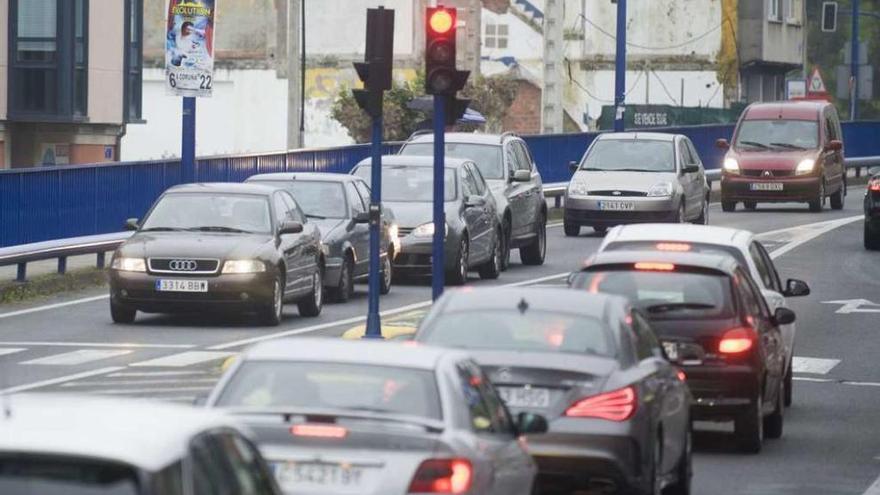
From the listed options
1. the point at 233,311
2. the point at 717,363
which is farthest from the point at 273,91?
the point at 717,363

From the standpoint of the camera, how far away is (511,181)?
109 ft

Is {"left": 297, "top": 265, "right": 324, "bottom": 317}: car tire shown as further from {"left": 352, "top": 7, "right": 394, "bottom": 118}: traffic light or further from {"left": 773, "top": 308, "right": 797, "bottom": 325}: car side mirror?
{"left": 773, "top": 308, "right": 797, "bottom": 325}: car side mirror

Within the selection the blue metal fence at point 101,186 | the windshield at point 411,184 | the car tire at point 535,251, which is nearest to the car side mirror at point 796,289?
the windshield at point 411,184

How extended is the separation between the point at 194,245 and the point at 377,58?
164 inches

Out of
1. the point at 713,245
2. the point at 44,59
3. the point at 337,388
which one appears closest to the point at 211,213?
the point at 713,245

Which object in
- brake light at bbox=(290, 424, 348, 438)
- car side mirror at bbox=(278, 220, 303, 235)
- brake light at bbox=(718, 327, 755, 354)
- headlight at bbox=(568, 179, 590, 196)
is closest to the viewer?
brake light at bbox=(290, 424, 348, 438)

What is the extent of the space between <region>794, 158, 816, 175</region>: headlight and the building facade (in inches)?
621

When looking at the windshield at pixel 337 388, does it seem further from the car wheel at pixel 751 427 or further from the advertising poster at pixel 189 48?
the advertising poster at pixel 189 48

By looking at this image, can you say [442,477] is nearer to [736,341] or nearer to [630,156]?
[736,341]

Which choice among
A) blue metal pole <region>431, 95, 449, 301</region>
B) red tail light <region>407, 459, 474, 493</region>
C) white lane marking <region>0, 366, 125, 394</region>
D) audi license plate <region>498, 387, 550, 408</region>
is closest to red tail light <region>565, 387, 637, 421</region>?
audi license plate <region>498, 387, 550, 408</region>

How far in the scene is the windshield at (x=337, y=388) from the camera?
979cm

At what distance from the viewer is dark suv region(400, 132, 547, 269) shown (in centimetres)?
3256

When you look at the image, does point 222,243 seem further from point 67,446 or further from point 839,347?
point 67,446

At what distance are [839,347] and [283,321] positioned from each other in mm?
5909
